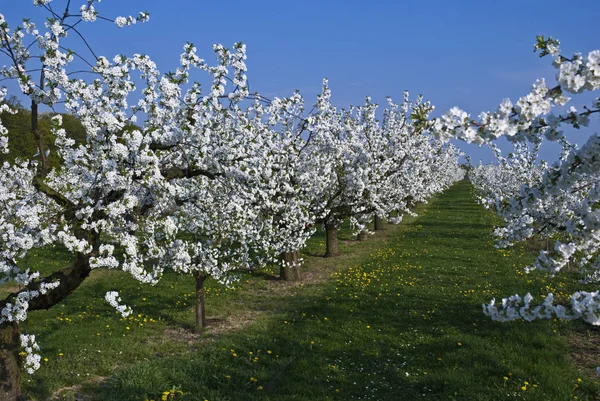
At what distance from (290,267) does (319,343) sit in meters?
7.25

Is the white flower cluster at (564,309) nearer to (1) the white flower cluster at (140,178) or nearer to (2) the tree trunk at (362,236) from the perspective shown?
(1) the white flower cluster at (140,178)

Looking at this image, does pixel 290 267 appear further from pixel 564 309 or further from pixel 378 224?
pixel 378 224

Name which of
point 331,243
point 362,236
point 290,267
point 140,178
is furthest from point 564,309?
point 362,236

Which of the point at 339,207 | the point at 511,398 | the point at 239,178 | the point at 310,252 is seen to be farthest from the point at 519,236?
the point at 310,252

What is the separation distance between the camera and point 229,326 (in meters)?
12.7

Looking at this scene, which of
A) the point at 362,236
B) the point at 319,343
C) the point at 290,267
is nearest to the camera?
the point at 319,343

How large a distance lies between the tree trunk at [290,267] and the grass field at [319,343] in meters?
0.38

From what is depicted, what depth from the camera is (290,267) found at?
59.1 feet

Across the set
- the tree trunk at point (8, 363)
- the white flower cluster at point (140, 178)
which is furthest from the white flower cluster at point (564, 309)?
the tree trunk at point (8, 363)

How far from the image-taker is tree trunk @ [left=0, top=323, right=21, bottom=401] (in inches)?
299

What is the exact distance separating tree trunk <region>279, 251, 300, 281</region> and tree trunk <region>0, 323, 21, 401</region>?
35.2 feet

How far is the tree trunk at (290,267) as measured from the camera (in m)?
17.9

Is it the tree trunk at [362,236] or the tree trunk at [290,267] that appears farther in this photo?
the tree trunk at [362,236]

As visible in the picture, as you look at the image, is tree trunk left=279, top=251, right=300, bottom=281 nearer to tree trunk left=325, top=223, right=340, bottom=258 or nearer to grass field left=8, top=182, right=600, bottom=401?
grass field left=8, top=182, right=600, bottom=401
